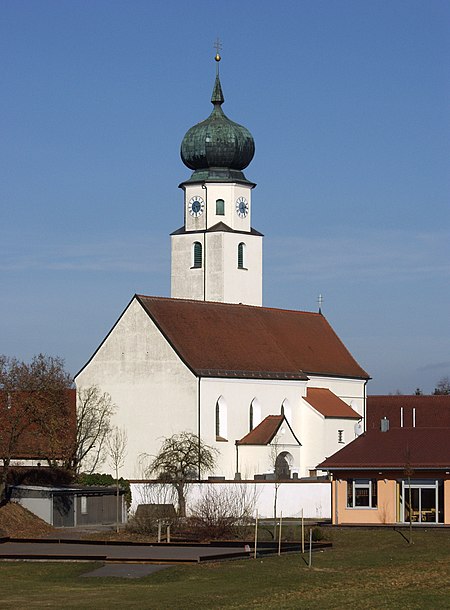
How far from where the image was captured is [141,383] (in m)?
76.2

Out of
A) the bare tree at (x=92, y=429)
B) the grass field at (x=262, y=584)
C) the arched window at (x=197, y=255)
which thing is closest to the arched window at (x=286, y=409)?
the bare tree at (x=92, y=429)

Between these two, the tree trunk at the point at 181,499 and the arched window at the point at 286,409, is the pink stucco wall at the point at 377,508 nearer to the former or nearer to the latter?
the tree trunk at the point at 181,499

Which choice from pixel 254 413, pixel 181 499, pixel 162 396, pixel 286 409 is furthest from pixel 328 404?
pixel 181 499

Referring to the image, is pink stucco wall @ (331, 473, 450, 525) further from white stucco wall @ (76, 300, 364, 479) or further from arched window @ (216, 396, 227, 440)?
arched window @ (216, 396, 227, 440)

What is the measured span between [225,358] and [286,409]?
512 cm

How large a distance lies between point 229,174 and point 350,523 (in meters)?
38.5

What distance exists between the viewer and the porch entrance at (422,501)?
56.1 metres

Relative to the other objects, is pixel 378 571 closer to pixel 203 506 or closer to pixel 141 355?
pixel 203 506

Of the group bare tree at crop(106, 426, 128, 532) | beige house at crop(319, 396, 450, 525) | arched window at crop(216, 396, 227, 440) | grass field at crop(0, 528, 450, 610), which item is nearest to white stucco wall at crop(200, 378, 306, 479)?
arched window at crop(216, 396, 227, 440)

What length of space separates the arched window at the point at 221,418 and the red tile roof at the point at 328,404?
6.76m

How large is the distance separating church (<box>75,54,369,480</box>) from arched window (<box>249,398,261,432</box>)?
0.05m

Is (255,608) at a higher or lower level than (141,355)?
lower

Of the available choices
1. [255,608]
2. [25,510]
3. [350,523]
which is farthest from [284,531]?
[255,608]

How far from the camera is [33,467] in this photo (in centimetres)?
7425
